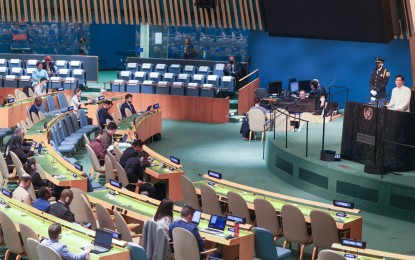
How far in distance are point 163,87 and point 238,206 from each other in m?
13.1

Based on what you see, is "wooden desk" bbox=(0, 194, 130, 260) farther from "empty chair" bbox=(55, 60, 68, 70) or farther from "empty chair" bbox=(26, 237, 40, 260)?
"empty chair" bbox=(55, 60, 68, 70)

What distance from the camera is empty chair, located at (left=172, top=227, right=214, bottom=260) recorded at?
958 cm

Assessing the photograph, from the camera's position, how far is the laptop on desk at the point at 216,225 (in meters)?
10.1

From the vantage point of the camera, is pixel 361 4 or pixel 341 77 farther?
pixel 341 77

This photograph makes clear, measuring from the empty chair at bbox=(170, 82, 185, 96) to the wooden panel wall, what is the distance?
3.25 metres

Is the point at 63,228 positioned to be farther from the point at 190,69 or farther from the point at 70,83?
the point at 190,69

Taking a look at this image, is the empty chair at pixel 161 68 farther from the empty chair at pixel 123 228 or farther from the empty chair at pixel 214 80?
the empty chair at pixel 123 228

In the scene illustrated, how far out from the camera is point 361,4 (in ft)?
40.9

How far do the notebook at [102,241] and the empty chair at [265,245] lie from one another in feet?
6.07

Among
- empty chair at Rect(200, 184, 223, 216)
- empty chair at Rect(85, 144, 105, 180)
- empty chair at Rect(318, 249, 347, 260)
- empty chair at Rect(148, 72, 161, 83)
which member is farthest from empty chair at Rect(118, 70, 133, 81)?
empty chair at Rect(318, 249, 347, 260)

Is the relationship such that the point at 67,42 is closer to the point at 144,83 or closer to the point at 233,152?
the point at 144,83

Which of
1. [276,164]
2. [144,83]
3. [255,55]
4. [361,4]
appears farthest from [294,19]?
[255,55]

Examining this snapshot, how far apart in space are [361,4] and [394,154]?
3456 mm

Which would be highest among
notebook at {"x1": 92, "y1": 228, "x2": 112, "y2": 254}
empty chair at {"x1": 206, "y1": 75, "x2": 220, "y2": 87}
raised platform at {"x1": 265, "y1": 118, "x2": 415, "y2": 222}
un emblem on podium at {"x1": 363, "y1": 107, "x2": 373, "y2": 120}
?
un emblem on podium at {"x1": 363, "y1": 107, "x2": 373, "y2": 120}
